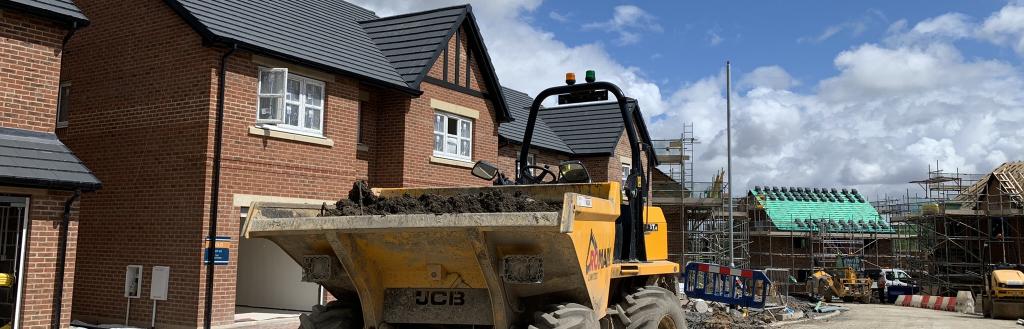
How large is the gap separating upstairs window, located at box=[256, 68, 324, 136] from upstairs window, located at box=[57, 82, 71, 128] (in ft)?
12.8

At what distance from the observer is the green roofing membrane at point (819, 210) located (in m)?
45.9

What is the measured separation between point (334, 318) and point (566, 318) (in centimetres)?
206

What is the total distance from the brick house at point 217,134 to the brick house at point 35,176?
1.88 meters

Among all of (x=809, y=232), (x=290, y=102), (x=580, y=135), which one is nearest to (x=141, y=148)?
(x=290, y=102)

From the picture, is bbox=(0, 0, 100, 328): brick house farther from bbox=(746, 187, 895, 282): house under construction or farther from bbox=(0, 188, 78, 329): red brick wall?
bbox=(746, 187, 895, 282): house under construction

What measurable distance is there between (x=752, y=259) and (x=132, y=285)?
119 feet

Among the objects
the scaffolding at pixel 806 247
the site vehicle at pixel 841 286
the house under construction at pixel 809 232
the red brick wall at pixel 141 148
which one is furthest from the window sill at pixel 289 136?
the scaffolding at pixel 806 247

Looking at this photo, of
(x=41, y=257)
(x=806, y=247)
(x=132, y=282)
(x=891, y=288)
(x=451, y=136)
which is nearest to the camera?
(x=41, y=257)

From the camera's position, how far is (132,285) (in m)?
13.2

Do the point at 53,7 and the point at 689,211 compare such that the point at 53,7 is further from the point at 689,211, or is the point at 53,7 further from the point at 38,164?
the point at 689,211

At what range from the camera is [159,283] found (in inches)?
508

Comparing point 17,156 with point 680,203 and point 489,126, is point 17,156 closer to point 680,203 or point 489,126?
point 489,126

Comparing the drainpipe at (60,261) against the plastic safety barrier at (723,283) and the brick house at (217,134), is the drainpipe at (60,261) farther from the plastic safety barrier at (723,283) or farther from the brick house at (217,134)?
the plastic safety barrier at (723,283)

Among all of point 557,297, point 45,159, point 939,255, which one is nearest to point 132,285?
point 45,159
